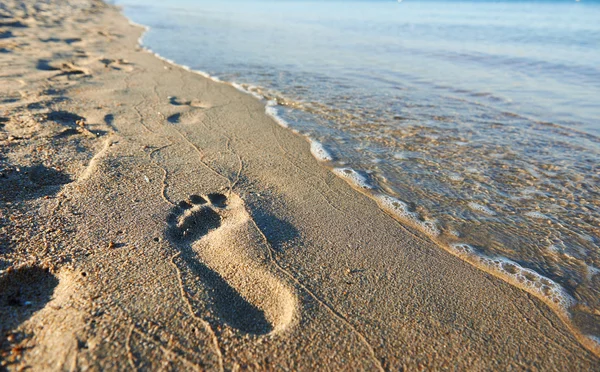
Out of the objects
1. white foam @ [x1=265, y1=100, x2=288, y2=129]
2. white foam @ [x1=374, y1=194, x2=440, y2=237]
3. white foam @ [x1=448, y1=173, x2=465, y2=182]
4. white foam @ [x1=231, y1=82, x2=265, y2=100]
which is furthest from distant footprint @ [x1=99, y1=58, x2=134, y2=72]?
white foam @ [x1=448, y1=173, x2=465, y2=182]

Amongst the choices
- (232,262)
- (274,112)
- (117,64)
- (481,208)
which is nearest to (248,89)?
(274,112)

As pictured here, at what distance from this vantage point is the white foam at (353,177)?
3.07 metres

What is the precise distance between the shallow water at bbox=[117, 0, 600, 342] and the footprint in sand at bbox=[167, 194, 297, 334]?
1.16 metres

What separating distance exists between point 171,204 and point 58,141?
1388 mm

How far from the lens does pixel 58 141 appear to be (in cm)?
305

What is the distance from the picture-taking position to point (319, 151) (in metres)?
→ 3.61

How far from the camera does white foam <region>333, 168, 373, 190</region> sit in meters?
3.07

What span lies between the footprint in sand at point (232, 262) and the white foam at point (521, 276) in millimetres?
1226

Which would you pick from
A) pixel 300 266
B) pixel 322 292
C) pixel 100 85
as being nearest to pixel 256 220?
pixel 300 266

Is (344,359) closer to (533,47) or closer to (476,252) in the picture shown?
(476,252)

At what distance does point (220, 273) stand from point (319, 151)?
1967 mm

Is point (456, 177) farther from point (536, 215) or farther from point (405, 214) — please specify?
point (405, 214)

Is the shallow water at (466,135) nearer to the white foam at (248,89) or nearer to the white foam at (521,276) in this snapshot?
the white foam at (521,276)

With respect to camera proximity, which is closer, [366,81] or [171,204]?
[171,204]
